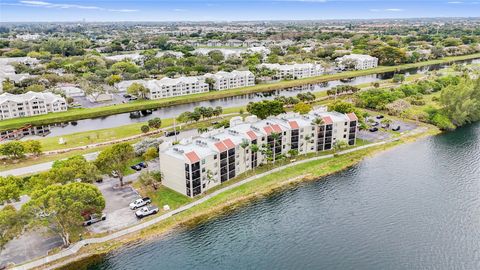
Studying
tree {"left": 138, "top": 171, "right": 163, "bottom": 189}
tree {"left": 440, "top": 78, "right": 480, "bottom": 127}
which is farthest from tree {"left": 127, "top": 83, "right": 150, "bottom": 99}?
tree {"left": 440, "top": 78, "right": 480, "bottom": 127}

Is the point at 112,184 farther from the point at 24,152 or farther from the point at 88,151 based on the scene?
the point at 24,152

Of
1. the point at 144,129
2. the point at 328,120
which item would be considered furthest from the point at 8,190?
the point at 328,120

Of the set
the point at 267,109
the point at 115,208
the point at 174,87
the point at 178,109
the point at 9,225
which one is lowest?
the point at 178,109

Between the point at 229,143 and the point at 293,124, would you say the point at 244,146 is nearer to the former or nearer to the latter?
the point at 229,143

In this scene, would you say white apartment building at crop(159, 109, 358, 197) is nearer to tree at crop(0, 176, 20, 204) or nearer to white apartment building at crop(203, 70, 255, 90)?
tree at crop(0, 176, 20, 204)

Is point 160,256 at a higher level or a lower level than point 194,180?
lower

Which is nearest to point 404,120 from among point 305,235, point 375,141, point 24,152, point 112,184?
point 375,141
